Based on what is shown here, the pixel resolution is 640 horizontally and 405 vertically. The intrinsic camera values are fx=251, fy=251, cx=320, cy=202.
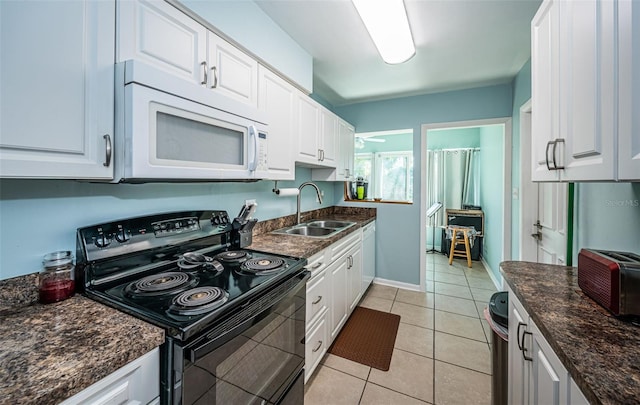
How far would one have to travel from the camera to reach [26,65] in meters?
0.70

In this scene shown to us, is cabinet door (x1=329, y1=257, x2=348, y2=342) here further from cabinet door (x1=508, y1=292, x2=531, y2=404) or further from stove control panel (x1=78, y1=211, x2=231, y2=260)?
cabinet door (x1=508, y1=292, x2=531, y2=404)

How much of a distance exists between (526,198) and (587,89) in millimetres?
1955

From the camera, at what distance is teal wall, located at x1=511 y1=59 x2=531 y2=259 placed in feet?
7.64

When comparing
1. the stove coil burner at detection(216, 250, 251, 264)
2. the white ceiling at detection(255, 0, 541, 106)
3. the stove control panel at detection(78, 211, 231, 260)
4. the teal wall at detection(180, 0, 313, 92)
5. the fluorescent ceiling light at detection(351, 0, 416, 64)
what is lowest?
the stove coil burner at detection(216, 250, 251, 264)

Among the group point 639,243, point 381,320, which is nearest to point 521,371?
point 639,243

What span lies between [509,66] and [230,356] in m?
3.18

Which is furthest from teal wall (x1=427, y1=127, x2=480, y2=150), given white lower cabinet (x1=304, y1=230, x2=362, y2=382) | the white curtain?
white lower cabinet (x1=304, y1=230, x2=362, y2=382)

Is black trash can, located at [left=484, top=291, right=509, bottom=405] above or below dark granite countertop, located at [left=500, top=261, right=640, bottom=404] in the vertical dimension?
below

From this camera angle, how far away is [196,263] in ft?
4.01

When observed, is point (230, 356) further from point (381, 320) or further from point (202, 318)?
point (381, 320)

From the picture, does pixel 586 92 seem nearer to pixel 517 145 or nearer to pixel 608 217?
pixel 608 217

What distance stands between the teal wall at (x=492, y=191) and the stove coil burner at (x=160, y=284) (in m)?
3.32

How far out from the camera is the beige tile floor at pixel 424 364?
1572mm

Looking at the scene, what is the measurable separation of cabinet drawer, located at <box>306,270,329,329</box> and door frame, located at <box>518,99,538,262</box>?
195 centimetres
